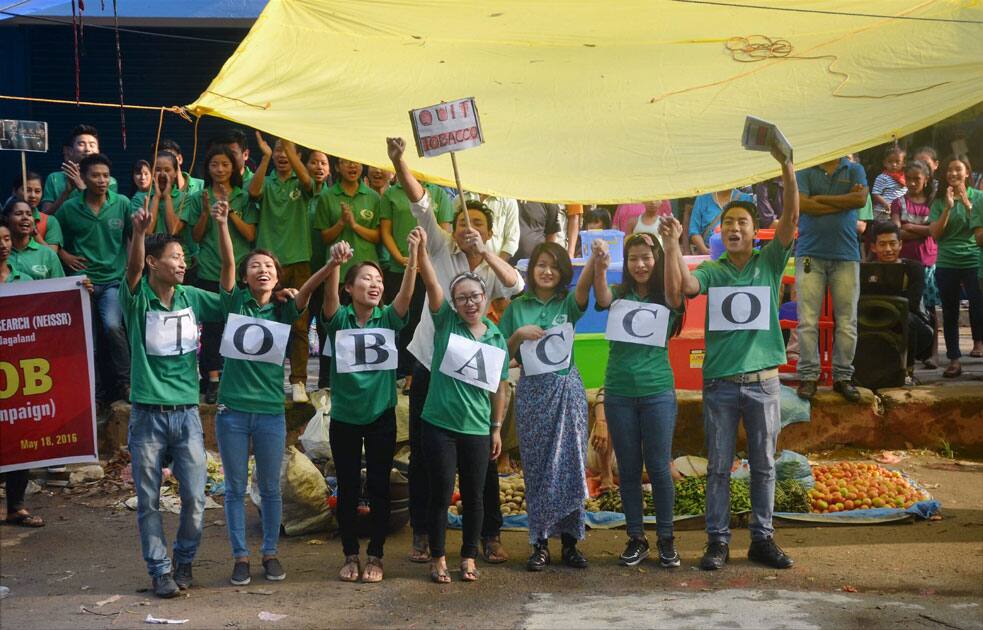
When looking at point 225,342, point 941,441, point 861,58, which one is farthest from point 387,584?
point 941,441

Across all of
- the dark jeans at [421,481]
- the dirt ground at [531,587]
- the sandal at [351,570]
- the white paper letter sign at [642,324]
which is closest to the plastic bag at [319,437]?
the dirt ground at [531,587]

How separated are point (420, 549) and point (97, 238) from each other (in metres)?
3.87

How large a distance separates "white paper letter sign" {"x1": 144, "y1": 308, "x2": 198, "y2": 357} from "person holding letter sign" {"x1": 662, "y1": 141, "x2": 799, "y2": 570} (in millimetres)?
2563

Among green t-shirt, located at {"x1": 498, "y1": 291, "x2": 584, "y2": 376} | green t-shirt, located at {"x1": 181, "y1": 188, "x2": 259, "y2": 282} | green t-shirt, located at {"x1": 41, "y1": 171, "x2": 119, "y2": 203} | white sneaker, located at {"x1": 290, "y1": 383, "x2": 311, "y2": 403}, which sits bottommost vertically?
white sneaker, located at {"x1": 290, "y1": 383, "x2": 311, "y2": 403}

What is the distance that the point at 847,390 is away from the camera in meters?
9.52

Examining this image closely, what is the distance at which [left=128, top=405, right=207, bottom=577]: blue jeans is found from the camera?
630 cm

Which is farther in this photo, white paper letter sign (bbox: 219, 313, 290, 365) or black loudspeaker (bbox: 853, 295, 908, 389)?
black loudspeaker (bbox: 853, 295, 908, 389)

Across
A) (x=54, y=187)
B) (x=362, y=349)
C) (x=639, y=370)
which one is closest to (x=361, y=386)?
(x=362, y=349)

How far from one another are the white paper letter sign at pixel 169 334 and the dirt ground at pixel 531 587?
124cm

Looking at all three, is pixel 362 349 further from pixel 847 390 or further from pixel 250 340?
pixel 847 390

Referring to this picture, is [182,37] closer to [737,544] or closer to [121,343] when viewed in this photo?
[121,343]

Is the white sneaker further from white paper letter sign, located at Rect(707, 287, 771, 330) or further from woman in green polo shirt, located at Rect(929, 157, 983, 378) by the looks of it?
woman in green polo shirt, located at Rect(929, 157, 983, 378)

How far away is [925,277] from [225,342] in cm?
705

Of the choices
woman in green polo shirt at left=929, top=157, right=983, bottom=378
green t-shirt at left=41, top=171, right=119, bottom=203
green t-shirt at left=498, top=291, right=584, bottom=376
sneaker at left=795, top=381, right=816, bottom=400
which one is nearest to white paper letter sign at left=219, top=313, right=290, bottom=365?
green t-shirt at left=498, top=291, right=584, bottom=376
